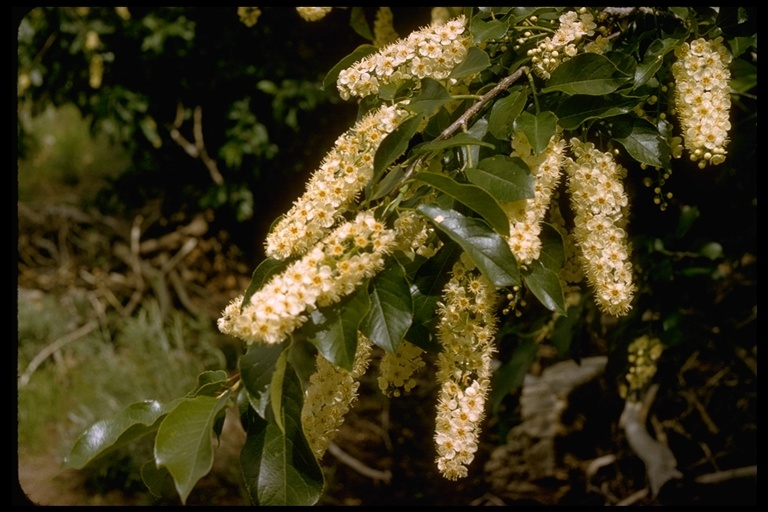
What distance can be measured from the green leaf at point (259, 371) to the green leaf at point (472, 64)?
51 centimetres

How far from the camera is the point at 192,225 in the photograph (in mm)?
4246

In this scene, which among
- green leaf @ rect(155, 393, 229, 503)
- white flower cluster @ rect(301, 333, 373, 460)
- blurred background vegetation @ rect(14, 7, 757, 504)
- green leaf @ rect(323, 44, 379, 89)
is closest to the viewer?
green leaf @ rect(155, 393, 229, 503)

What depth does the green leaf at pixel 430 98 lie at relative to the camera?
1023 mm

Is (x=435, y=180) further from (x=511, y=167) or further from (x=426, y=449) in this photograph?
(x=426, y=449)

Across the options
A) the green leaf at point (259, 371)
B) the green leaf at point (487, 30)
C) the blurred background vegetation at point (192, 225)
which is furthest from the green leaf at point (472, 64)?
the blurred background vegetation at point (192, 225)

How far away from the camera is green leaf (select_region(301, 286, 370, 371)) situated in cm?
88

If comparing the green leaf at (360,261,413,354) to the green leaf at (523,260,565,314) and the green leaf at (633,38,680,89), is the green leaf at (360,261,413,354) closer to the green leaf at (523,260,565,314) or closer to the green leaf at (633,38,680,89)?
the green leaf at (523,260,565,314)

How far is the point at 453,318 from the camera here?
1.03 meters

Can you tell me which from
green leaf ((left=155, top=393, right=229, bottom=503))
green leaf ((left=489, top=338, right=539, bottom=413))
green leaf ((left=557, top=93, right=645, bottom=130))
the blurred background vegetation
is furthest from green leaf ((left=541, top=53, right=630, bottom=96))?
green leaf ((left=489, top=338, right=539, bottom=413))

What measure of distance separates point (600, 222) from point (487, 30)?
0.36 m

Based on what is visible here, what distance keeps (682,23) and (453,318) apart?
73cm

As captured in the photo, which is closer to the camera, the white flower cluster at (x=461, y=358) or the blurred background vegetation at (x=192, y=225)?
the white flower cluster at (x=461, y=358)

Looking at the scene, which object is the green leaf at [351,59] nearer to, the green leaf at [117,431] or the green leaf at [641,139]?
the green leaf at [641,139]

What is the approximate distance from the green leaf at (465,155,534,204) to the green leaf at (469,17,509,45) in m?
0.24
